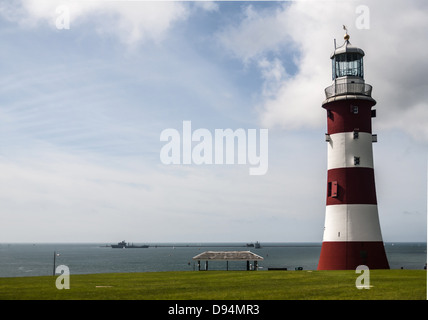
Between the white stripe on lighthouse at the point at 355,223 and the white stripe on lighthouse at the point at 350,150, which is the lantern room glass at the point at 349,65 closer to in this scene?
the white stripe on lighthouse at the point at 350,150

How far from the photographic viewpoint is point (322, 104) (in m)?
41.2

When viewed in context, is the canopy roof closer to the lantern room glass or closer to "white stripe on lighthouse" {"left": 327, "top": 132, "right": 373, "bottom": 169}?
"white stripe on lighthouse" {"left": 327, "top": 132, "right": 373, "bottom": 169}

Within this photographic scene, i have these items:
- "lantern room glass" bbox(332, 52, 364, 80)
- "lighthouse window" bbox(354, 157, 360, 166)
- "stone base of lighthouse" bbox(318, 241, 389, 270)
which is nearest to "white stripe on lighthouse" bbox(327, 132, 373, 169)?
"lighthouse window" bbox(354, 157, 360, 166)

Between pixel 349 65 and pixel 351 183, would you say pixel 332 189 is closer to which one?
pixel 351 183

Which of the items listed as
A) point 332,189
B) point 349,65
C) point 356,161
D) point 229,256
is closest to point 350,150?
point 356,161

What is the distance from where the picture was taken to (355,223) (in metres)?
37.1

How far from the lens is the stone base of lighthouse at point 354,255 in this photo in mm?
36875

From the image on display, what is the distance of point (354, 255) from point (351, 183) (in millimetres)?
6014

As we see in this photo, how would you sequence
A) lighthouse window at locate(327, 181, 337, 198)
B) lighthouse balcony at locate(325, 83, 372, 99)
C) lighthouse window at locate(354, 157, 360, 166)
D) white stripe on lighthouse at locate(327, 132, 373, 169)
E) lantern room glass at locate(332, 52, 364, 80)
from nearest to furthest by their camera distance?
lighthouse window at locate(354, 157, 360, 166) → white stripe on lighthouse at locate(327, 132, 373, 169) → lighthouse window at locate(327, 181, 337, 198) → lighthouse balcony at locate(325, 83, 372, 99) → lantern room glass at locate(332, 52, 364, 80)

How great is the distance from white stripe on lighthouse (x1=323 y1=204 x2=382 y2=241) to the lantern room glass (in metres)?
12.3

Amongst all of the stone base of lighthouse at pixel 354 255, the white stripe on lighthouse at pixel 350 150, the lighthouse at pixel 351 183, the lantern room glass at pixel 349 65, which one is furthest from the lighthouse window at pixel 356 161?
the lantern room glass at pixel 349 65

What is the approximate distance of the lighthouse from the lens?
122ft

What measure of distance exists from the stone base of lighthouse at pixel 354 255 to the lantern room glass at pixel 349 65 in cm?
1527
